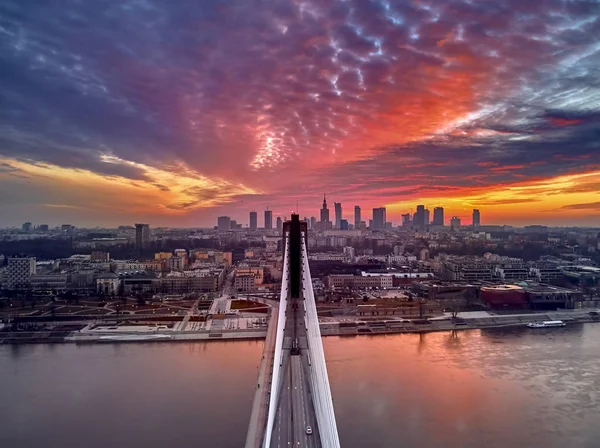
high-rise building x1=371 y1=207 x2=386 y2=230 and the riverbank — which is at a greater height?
high-rise building x1=371 y1=207 x2=386 y2=230

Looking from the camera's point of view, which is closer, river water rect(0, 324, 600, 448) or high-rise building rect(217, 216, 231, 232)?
river water rect(0, 324, 600, 448)

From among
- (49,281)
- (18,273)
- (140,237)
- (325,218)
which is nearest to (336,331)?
(49,281)

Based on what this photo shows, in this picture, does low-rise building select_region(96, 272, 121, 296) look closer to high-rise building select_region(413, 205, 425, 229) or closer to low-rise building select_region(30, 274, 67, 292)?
low-rise building select_region(30, 274, 67, 292)

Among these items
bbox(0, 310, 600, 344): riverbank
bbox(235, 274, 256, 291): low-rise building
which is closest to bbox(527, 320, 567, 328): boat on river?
bbox(0, 310, 600, 344): riverbank

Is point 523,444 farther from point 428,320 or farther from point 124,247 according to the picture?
point 124,247

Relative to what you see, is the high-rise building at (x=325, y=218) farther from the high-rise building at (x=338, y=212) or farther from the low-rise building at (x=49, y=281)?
the low-rise building at (x=49, y=281)

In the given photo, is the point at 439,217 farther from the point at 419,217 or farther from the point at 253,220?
the point at 253,220

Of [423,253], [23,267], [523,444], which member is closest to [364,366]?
[523,444]
